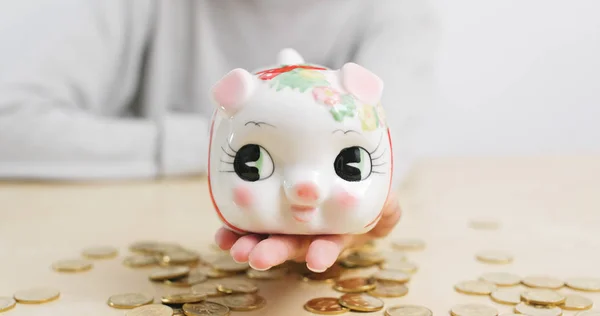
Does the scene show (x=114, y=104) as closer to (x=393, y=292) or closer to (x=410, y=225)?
(x=410, y=225)

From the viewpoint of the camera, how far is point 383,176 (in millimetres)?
500

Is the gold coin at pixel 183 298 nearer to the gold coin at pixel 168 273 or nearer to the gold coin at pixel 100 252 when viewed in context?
the gold coin at pixel 168 273

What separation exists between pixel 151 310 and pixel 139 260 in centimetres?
15

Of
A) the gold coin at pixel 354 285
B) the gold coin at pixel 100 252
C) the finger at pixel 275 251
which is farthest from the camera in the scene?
the gold coin at pixel 100 252

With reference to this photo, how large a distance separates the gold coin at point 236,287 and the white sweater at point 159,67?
16.7 inches

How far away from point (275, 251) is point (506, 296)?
0.66ft

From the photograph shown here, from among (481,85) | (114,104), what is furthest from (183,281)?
(481,85)

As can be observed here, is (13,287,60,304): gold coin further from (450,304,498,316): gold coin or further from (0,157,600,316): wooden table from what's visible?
(450,304,498,316): gold coin

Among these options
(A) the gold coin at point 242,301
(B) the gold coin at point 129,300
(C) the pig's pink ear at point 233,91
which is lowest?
(A) the gold coin at point 242,301

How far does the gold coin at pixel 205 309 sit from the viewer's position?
0.51 m

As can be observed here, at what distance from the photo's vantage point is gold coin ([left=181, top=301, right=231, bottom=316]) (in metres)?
0.51

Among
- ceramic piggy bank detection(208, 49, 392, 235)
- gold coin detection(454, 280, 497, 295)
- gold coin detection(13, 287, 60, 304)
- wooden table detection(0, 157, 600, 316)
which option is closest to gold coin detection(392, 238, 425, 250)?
wooden table detection(0, 157, 600, 316)

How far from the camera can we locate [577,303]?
1.77ft

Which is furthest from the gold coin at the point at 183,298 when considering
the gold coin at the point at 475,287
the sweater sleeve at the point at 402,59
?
the sweater sleeve at the point at 402,59
